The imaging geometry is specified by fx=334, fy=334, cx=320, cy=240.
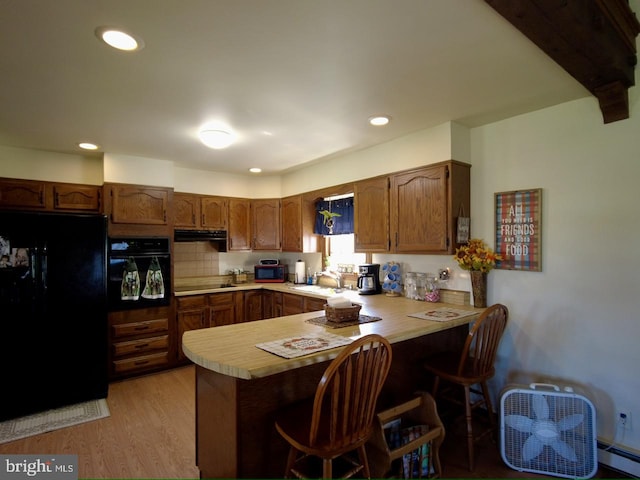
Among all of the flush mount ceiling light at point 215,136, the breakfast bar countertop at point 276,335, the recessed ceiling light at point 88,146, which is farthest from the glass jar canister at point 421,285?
the recessed ceiling light at point 88,146

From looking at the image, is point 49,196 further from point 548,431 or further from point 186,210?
point 548,431

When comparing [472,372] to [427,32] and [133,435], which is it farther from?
[133,435]

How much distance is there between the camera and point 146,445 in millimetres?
2383

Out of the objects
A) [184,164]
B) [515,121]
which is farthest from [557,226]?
[184,164]

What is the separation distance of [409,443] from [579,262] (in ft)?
5.33

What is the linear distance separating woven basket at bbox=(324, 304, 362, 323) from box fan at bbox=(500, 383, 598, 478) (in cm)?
109

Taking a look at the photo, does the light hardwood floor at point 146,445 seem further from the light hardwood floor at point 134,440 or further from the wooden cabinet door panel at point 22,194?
the wooden cabinet door panel at point 22,194

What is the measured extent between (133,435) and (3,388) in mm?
1207

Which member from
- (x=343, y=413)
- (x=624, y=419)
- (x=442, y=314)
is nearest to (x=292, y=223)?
(x=442, y=314)

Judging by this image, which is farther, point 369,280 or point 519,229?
point 369,280

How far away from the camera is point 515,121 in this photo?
2.56 m

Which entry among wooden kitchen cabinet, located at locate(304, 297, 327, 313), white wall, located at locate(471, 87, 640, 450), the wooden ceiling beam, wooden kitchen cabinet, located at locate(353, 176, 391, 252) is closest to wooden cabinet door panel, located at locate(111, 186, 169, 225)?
wooden kitchen cabinet, located at locate(304, 297, 327, 313)

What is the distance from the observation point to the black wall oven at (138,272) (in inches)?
137

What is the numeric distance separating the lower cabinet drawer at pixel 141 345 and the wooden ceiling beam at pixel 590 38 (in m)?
4.00
